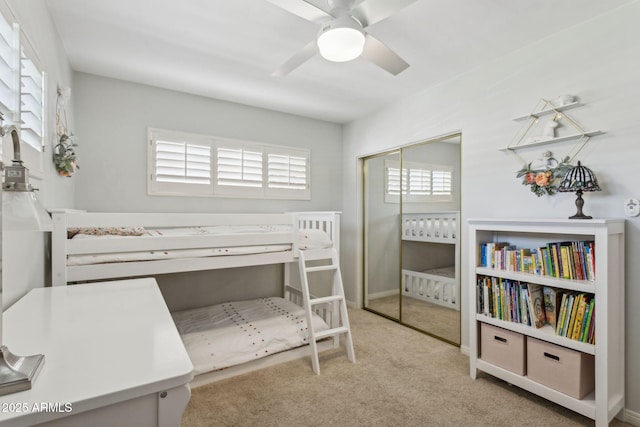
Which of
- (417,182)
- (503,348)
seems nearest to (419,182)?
(417,182)

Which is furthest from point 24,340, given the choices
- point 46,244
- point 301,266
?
point 301,266

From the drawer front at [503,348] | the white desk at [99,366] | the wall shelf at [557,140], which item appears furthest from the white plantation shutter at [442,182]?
the white desk at [99,366]

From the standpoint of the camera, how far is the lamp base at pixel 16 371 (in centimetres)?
65

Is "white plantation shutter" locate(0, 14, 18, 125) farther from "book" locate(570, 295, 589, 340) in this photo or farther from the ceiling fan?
Answer: "book" locate(570, 295, 589, 340)

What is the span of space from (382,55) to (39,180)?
202 cm

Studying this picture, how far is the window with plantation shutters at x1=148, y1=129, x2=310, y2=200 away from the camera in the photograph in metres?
3.11

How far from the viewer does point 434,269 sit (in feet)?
10.5

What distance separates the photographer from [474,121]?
2699mm

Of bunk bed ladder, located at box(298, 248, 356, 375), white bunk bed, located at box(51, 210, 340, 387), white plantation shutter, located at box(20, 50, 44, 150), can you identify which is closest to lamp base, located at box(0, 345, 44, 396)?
white plantation shutter, located at box(20, 50, 44, 150)

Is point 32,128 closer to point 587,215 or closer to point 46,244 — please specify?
point 46,244

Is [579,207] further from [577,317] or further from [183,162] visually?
[183,162]

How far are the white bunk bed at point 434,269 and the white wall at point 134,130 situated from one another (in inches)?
62.8

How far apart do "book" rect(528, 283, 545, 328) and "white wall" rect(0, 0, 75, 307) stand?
2.76 meters

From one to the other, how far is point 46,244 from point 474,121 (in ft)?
10.6
